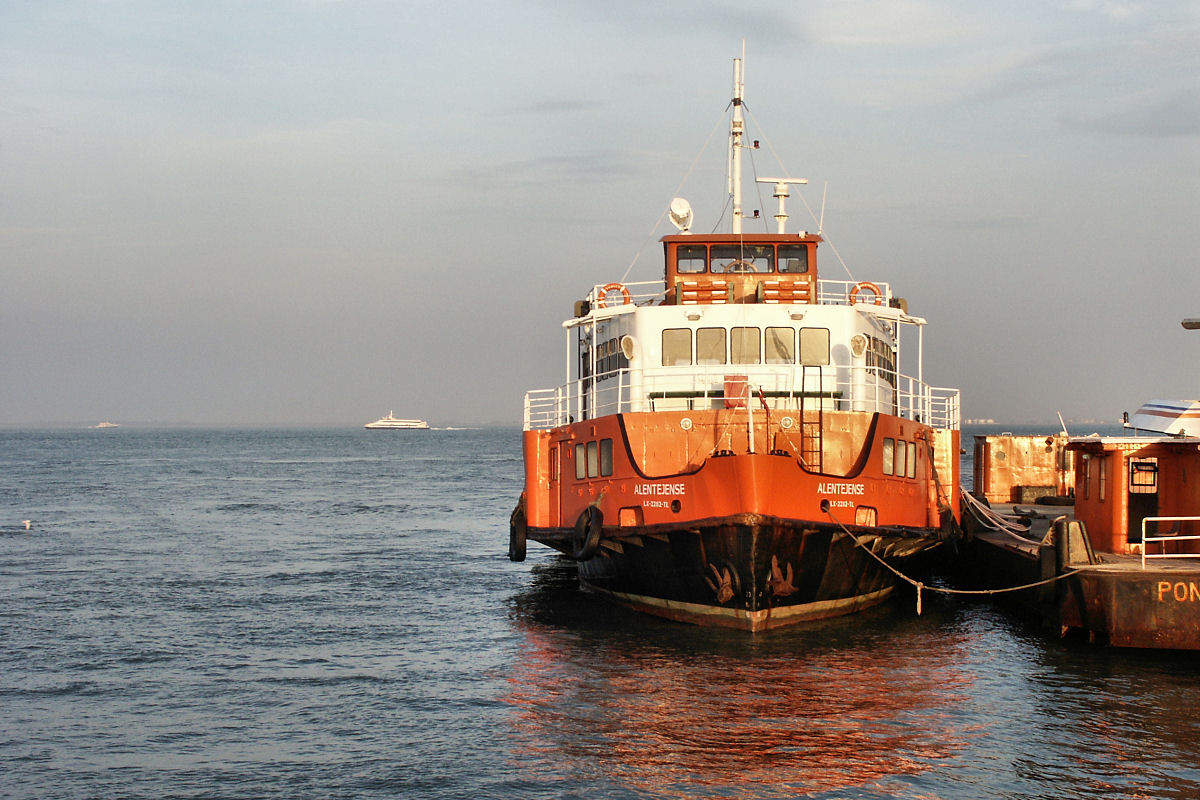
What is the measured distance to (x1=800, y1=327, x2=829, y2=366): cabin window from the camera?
22875 mm

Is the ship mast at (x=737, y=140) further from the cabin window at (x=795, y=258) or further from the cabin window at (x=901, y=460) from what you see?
the cabin window at (x=901, y=460)

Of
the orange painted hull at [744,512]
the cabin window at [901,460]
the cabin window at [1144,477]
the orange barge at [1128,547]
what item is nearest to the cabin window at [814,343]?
the orange painted hull at [744,512]

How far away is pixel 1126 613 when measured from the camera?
18.6 meters

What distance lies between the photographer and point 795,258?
25.7 m

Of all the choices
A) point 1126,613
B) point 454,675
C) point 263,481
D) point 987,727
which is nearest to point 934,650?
point 1126,613

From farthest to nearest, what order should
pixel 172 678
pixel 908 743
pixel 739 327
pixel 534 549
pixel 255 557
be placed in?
pixel 534 549
pixel 255 557
pixel 739 327
pixel 172 678
pixel 908 743

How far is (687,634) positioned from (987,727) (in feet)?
18.9

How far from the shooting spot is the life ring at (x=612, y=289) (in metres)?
24.5

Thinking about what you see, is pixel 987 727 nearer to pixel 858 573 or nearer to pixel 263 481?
pixel 858 573

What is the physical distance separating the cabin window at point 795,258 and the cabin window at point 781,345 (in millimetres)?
3110

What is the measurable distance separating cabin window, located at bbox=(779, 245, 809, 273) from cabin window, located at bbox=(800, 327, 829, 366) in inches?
121

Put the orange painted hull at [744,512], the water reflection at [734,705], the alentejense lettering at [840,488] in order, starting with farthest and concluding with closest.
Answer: the alentejense lettering at [840,488] < the orange painted hull at [744,512] < the water reflection at [734,705]

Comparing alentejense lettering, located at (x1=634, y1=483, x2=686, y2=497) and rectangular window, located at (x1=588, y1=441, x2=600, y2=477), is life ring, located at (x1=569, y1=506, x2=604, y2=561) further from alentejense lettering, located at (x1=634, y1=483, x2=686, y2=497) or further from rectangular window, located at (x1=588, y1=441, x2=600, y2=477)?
alentejense lettering, located at (x1=634, y1=483, x2=686, y2=497)

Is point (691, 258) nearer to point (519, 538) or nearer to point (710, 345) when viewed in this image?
point (710, 345)
